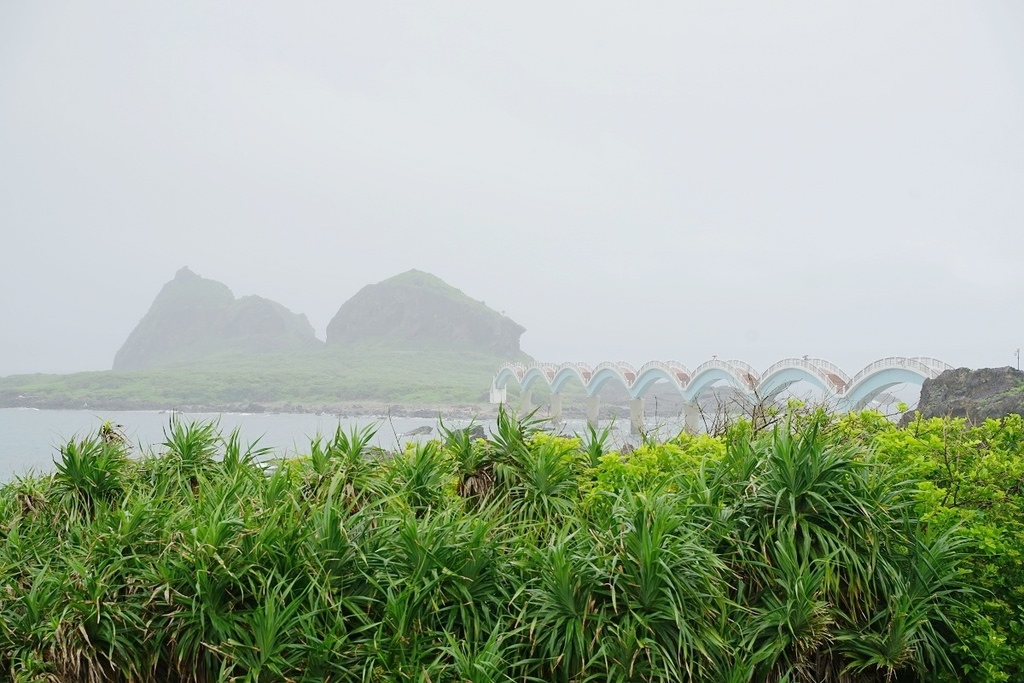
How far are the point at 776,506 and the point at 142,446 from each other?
6.12 metres

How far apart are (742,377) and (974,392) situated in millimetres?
11685

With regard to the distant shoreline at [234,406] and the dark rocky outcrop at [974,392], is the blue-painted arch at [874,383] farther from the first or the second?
the distant shoreline at [234,406]

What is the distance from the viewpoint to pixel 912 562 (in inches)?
206

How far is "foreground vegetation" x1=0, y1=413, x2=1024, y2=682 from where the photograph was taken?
4742 millimetres

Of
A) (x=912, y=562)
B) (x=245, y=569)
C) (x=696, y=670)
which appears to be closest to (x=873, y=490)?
(x=912, y=562)

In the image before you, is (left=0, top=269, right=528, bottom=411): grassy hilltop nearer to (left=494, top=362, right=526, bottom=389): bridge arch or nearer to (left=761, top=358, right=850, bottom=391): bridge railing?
(left=494, top=362, right=526, bottom=389): bridge arch

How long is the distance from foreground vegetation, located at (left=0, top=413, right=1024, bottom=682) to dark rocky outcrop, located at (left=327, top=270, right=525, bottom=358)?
540ft

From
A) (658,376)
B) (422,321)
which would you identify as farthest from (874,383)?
(422,321)

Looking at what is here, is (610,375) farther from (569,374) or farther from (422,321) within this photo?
(422,321)

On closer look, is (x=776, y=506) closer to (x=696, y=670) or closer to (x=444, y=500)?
(x=696, y=670)

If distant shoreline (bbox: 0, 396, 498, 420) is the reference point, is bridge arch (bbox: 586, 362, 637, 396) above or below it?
above

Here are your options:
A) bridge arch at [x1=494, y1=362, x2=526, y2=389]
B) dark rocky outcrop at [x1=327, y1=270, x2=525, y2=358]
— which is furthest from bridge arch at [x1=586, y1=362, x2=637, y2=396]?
dark rocky outcrop at [x1=327, y1=270, x2=525, y2=358]

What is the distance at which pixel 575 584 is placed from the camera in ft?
15.7

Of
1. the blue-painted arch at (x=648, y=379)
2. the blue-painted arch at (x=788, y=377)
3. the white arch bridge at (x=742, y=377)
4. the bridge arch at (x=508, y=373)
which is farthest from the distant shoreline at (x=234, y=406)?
the blue-painted arch at (x=788, y=377)
